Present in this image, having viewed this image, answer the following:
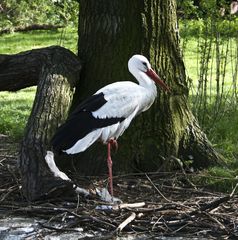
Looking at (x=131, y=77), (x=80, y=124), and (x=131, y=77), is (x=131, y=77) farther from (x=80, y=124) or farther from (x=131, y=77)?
(x=80, y=124)

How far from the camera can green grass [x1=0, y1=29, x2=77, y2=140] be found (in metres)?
9.42

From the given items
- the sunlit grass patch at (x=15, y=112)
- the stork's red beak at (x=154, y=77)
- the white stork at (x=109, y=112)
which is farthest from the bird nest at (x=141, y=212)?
the sunlit grass patch at (x=15, y=112)

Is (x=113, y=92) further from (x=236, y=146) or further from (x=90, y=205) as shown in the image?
(x=236, y=146)

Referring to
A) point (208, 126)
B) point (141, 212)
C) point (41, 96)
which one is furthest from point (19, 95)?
point (141, 212)

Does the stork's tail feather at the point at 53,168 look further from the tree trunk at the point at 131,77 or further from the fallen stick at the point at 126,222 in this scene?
the tree trunk at the point at 131,77

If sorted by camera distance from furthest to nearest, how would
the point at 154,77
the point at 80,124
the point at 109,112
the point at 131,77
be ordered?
1. the point at 131,77
2. the point at 154,77
3. the point at 109,112
4. the point at 80,124

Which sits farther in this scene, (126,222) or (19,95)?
(19,95)

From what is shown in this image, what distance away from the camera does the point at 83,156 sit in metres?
6.87

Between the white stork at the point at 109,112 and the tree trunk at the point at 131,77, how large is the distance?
1.27 feet

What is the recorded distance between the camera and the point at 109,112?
20.2 ft

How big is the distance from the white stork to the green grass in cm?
273

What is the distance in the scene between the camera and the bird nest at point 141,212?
17.7ft

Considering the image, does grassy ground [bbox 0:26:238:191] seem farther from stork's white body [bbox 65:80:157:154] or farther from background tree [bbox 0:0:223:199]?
stork's white body [bbox 65:80:157:154]

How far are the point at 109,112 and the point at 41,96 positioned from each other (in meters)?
0.72
